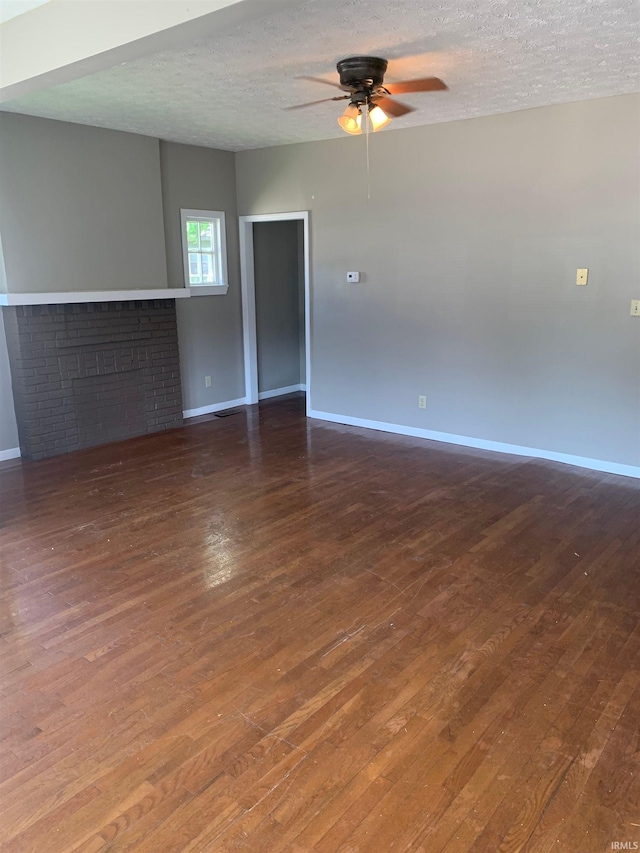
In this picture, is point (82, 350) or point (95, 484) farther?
point (82, 350)

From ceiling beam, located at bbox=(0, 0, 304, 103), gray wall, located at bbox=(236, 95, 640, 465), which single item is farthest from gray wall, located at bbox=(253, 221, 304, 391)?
ceiling beam, located at bbox=(0, 0, 304, 103)

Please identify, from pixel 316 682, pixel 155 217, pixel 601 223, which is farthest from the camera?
pixel 155 217

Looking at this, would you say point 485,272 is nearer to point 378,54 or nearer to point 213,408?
point 378,54

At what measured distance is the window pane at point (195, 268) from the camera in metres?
6.04

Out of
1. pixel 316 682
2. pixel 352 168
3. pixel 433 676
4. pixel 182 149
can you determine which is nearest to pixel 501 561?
pixel 433 676

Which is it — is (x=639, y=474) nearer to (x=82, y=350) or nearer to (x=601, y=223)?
(x=601, y=223)

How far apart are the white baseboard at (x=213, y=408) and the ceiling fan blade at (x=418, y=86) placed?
11.8 ft

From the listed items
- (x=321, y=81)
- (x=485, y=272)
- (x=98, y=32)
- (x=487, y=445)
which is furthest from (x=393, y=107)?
(x=487, y=445)

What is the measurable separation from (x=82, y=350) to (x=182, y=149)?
217cm

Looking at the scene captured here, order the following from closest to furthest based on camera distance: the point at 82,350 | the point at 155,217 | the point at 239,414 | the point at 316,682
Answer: the point at 316,682 → the point at 82,350 → the point at 155,217 → the point at 239,414

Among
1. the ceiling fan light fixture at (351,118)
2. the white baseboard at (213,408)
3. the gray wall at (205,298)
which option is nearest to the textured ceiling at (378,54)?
the ceiling fan light fixture at (351,118)

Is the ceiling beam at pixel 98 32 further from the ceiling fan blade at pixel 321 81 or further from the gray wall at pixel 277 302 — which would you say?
the gray wall at pixel 277 302

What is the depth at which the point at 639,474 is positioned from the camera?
14.2 feet

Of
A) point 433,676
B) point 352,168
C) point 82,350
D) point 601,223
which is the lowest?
point 433,676
